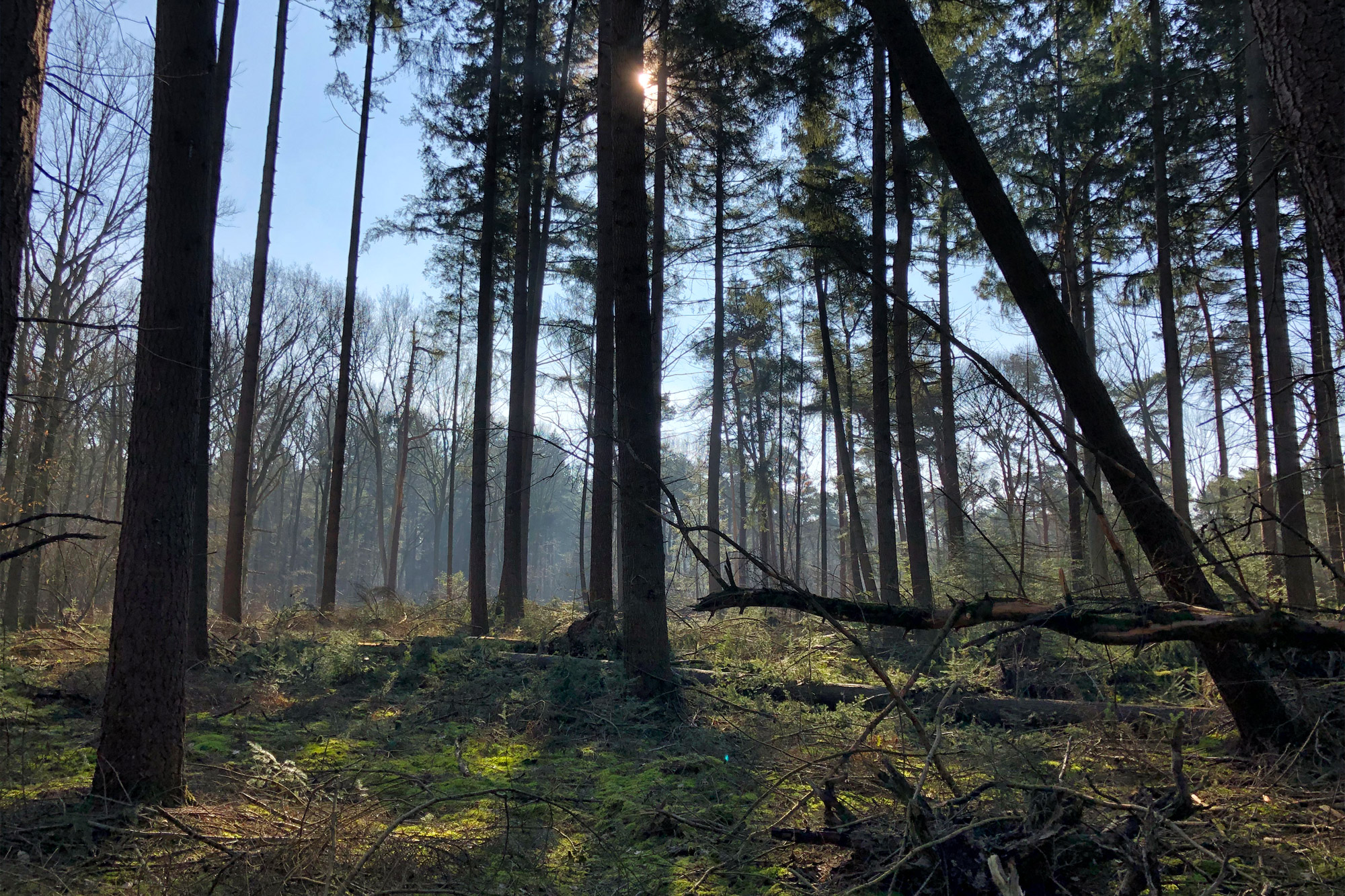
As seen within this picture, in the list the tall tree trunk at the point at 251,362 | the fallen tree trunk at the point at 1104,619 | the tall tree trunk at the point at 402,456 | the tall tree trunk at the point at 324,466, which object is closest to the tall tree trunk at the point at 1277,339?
the fallen tree trunk at the point at 1104,619

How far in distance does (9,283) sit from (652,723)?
16.9 ft

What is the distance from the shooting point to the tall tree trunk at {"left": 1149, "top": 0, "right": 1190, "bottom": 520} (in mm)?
11703

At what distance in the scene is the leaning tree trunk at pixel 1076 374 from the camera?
12.9 feet

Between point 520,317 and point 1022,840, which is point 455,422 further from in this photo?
point 1022,840

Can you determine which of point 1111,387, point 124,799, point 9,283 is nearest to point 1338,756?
point 124,799

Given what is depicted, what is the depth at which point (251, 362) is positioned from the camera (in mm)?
13031

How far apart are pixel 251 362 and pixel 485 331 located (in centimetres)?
417

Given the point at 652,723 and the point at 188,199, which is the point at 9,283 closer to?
the point at 188,199

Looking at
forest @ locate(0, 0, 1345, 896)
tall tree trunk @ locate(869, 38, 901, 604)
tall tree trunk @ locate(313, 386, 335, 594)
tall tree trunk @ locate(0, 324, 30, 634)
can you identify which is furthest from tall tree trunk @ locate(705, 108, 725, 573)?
tall tree trunk @ locate(313, 386, 335, 594)

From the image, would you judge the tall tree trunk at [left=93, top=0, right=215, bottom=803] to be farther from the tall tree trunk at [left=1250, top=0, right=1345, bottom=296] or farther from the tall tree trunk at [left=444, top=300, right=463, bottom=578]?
the tall tree trunk at [left=444, top=300, right=463, bottom=578]

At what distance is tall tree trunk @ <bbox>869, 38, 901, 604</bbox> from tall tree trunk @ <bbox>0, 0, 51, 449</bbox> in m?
10.4

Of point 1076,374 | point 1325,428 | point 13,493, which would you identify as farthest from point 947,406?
point 13,493

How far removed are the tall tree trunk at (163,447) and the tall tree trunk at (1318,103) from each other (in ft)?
18.2

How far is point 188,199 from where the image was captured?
13.6 feet
